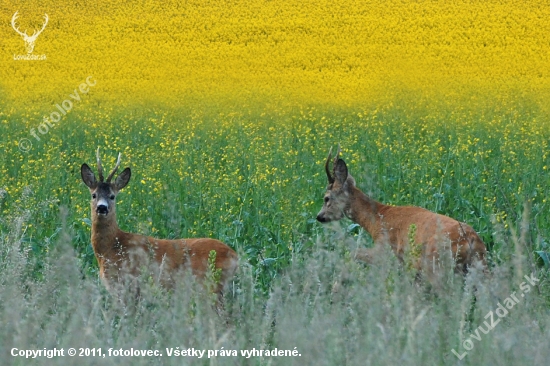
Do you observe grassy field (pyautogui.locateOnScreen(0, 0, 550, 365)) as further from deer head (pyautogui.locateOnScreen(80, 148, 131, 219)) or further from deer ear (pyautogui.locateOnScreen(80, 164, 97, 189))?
deer ear (pyautogui.locateOnScreen(80, 164, 97, 189))

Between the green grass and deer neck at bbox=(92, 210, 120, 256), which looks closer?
the green grass

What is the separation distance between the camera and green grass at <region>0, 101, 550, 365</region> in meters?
4.26

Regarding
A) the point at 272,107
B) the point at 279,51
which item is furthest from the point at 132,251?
the point at 279,51

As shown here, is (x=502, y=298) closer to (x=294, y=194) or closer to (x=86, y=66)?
(x=294, y=194)

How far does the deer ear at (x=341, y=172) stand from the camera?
8.36 meters

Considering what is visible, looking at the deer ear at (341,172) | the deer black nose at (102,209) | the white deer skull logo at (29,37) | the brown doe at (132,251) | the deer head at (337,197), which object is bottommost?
the brown doe at (132,251)

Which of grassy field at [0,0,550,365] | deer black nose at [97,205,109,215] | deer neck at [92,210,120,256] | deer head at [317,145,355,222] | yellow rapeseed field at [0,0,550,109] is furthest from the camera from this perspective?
yellow rapeseed field at [0,0,550,109]

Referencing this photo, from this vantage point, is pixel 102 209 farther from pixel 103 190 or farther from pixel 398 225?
pixel 398 225

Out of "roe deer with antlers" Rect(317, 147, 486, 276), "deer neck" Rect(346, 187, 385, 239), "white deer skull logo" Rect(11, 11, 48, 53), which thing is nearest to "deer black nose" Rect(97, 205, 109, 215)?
"roe deer with antlers" Rect(317, 147, 486, 276)

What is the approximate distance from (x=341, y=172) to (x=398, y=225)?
862mm

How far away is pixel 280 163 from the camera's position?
35.8 feet

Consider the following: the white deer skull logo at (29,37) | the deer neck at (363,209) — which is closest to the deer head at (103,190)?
the deer neck at (363,209)

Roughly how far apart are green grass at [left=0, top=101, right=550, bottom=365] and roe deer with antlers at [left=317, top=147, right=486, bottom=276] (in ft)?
0.58

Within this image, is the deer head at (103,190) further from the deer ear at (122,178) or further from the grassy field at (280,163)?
the grassy field at (280,163)
